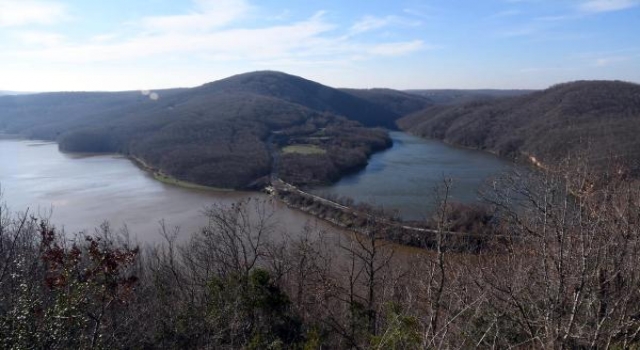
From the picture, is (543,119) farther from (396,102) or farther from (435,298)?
(435,298)

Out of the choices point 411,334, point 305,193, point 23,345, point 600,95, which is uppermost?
point 600,95

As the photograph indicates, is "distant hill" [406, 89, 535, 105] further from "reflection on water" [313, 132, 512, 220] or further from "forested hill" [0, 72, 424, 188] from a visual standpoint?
"reflection on water" [313, 132, 512, 220]

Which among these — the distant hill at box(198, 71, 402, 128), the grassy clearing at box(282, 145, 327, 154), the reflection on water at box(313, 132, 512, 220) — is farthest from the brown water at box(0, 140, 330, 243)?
the distant hill at box(198, 71, 402, 128)

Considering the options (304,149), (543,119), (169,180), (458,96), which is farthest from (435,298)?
(458,96)

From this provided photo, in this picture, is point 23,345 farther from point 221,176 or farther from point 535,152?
point 535,152

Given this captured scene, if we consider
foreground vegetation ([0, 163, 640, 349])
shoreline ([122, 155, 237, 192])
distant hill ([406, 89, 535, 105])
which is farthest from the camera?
distant hill ([406, 89, 535, 105])

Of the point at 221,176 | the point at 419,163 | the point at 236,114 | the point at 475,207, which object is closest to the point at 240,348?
the point at 475,207
